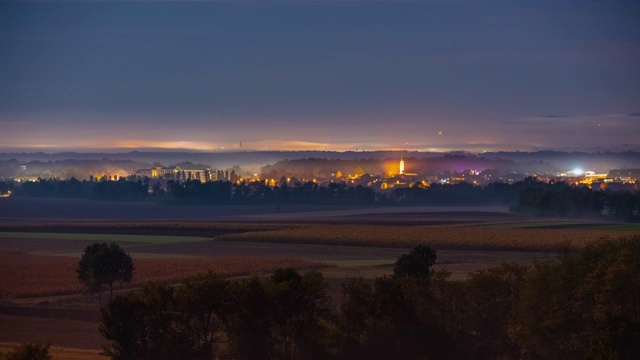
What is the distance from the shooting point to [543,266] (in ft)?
109

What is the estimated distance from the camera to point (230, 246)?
238 feet

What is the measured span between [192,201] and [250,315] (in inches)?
5015

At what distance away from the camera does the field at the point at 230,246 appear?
135ft

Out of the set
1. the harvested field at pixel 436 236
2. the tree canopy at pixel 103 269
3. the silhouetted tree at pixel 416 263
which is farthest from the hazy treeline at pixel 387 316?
the harvested field at pixel 436 236

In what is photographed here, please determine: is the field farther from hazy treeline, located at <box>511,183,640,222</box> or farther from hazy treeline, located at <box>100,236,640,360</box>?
hazy treeline, located at <box>511,183,640,222</box>

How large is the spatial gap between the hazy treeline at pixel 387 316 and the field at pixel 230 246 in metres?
3.33

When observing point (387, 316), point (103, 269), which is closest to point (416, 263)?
point (387, 316)

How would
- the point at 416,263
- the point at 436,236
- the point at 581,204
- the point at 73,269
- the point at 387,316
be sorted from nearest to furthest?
the point at 387,316
the point at 416,263
the point at 73,269
the point at 436,236
the point at 581,204

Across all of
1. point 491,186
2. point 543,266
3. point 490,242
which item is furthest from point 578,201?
point 543,266

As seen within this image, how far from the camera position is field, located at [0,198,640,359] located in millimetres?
41125

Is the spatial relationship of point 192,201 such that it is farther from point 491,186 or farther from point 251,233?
point 251,233

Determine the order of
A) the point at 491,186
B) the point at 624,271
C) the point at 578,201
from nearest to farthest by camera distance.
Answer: the point at 624,271 → the point at 578,201 → the point at 491,186

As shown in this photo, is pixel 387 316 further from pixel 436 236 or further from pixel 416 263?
pixel 436 236

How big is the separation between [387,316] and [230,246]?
137 ft
